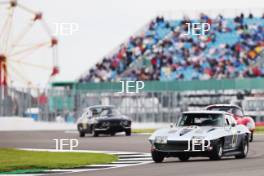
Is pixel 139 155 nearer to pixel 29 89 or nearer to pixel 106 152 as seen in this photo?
pixel 106 152

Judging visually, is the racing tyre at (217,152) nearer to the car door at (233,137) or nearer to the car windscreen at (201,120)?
the car door at (233,137)

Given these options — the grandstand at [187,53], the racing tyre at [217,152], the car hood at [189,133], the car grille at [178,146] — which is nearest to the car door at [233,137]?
Answer: the car hood at [189,133]

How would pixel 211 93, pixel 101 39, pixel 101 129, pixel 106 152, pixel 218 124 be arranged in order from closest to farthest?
1. pixel 218 124
2. pixel 106 152
3. pixel 101 129
4. pixel 211 93
5. pixel 101 39

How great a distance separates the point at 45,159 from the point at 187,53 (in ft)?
148

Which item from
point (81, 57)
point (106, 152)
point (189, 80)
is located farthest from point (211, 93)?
point (106, 152)

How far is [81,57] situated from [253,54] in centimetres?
1431

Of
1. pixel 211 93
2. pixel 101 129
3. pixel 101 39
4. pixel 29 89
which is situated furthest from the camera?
pixel 101 39

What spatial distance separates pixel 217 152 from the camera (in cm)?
2222

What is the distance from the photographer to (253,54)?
219 ft

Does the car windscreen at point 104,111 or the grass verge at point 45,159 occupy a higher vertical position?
the car windscreen at point 104,111

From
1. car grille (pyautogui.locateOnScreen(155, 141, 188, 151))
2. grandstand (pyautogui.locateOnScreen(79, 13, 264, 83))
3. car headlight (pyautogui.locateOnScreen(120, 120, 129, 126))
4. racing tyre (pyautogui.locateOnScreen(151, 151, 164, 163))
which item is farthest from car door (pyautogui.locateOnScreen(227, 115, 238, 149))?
grandstand (pyautogui.locateOnScreen(79, 13, 264, 83))

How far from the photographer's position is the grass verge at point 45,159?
2114 cm

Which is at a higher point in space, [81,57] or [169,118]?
[81,57]

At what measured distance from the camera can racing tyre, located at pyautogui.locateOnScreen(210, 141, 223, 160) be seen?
72.6 ft
